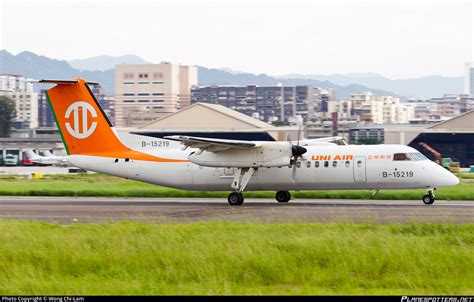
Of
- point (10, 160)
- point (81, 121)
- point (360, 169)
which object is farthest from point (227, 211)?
point (10, 160)

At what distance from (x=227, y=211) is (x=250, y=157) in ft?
11.8

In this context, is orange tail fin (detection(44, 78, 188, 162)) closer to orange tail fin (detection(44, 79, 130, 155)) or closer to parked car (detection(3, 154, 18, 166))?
orange tail fin (detection(44, 79, 130, 155))

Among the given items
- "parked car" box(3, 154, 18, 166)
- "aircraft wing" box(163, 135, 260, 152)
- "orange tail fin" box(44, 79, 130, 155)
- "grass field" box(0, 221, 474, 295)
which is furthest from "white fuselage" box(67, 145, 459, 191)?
"parked car" box(3, 154, 18, 166)

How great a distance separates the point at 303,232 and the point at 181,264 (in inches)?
194

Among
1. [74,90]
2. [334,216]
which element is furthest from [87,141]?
[334,216]

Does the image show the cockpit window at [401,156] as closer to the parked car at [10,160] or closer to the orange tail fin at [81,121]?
the orange tail fin at [81,121]

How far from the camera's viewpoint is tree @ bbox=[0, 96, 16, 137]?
4456 inches

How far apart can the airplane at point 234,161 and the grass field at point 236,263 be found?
38.0ft

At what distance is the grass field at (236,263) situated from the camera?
12945mm

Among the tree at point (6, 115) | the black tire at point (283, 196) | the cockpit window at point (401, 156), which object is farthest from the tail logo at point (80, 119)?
the tree at point (6, 115)

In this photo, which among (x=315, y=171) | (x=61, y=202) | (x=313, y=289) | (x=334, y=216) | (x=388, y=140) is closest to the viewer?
(x=313, y=289)

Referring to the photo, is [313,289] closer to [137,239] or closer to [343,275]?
[343,275]

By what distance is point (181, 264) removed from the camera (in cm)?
1422

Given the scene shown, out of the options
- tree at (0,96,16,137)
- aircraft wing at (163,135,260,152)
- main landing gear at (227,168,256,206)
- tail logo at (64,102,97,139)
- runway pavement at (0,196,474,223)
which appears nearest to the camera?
runway pavement at (0,196,474,223)
